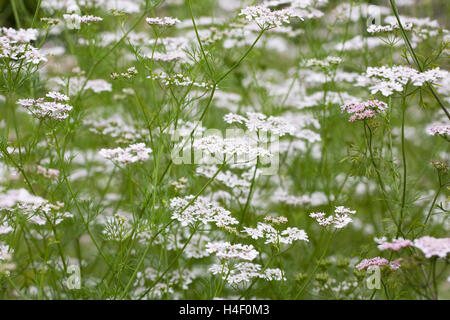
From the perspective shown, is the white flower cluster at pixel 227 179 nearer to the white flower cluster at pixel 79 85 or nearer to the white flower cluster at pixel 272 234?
the white flower cluster at pixel 272 234

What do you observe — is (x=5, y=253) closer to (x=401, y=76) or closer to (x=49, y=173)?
(x=49, y=173)

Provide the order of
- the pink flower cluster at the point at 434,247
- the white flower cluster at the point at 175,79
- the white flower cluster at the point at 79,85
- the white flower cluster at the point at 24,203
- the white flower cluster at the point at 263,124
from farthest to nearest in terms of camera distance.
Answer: the white flower cluster at the point at 79,85
the white flower cluster at the point at 263,124
the white flower cluster at the point at 175,79
the white flower cluster at the point at 24,203
the pink flower cluster at the point at 434,247

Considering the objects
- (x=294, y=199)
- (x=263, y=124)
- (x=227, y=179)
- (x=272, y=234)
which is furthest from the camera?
(x=294, y=199)

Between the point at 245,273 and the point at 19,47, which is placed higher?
the point at 19,47

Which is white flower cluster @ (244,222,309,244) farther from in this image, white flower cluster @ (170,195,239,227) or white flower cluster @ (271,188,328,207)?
white flower cluster @ (271,188,328,207)

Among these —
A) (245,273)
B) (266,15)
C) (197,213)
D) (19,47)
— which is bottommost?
(245,273)

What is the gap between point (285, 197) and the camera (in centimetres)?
321


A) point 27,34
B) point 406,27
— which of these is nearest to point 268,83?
point 406,27

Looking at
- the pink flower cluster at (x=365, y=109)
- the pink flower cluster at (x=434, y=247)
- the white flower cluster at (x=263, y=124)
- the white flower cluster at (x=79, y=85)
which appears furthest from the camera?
the white flower cluster at (x=79, y=85)

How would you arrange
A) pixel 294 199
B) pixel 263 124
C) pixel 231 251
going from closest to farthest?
pixel 231 251
pixel 263 124
pixel 294 199

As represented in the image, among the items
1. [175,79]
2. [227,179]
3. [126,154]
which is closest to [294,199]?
[227,179]

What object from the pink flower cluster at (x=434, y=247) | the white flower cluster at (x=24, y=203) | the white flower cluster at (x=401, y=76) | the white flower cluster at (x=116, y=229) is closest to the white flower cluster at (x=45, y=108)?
the white flower cluster at (x=24, y=203)
